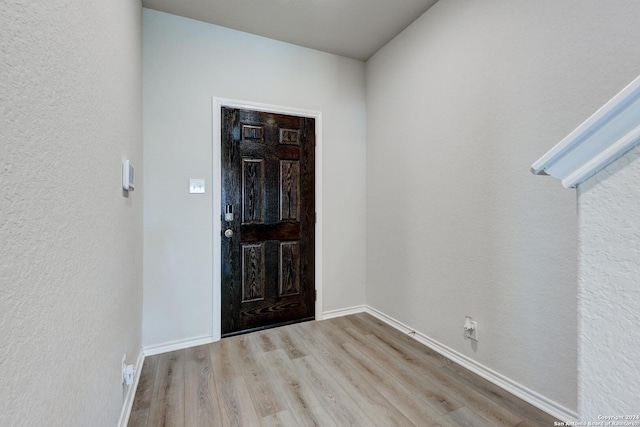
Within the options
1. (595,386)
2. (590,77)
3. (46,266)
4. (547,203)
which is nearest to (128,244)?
(46,266)

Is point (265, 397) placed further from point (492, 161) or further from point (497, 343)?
point (492, 161)

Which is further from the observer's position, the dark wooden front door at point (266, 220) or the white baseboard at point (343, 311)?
the white baseboard at point (343, 311)

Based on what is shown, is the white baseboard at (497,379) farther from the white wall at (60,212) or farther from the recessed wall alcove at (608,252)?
the white wall at (60,212)

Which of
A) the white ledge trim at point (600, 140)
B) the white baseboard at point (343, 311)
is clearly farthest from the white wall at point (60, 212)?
the white baseboard at point (343, 311)

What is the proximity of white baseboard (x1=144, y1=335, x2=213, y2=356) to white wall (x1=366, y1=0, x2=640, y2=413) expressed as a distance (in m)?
1.69

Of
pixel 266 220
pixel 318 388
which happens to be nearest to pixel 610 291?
pixel 318 388

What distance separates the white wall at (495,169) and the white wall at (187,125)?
42.7 inches

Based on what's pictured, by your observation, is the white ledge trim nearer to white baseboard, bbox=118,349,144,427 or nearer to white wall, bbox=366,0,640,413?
white wall, bbox=366,0,640,413

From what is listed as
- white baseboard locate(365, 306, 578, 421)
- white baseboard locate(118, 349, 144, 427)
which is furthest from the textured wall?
white baseboard locate(118, 349, 144, 427)

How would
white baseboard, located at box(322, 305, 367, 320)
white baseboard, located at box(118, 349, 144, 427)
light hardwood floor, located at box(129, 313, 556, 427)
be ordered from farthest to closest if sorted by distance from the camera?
white baseboard, located at box(322, 305, 367, 320), light hardwood floor, located at box(129, 313, 556, 427), white baseboard, located at box(118, 349, 144, 427)

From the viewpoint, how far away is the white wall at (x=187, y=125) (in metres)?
2.25

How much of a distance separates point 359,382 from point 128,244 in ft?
5.39

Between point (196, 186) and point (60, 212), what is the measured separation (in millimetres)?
1740

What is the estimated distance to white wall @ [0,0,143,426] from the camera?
0.49 m
